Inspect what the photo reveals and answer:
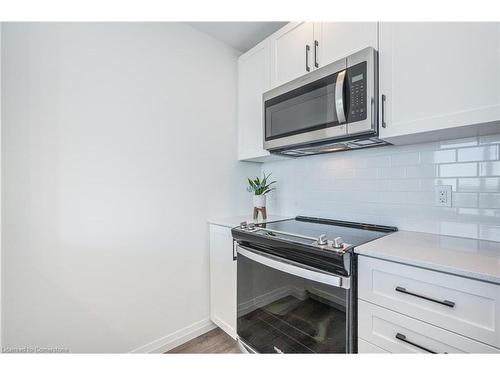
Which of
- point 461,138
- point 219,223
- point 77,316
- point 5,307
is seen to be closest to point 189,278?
point 219,223

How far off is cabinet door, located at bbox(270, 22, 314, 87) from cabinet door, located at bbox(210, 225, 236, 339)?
119 centimetres

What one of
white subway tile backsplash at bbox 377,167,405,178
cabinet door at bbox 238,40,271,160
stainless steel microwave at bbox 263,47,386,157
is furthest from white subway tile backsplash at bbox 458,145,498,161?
cabinet door at bbox 238,40,271,160

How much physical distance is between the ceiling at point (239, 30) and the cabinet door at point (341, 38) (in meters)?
0.51

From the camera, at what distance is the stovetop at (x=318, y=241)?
1038mm

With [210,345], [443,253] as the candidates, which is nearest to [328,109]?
[443,253]

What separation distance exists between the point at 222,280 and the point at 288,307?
65cm

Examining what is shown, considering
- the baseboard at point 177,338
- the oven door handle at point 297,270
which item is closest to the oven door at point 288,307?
the oven door handle at point 297,270

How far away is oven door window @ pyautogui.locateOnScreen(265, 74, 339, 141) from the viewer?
136cm

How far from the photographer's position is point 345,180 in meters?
1.73

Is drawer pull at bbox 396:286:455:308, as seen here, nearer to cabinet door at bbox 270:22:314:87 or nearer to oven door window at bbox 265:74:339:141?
oven door window at bbox 265:74:339:141
